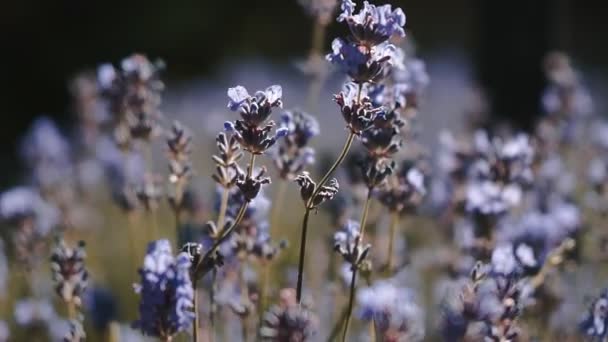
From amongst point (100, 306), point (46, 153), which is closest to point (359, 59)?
point (100, 306)

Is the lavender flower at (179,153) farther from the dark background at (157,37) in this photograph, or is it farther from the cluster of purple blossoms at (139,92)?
the dark background at (157,37)

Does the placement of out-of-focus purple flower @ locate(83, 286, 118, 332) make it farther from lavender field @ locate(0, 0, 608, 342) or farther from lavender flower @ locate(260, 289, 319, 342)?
lavender flower @ locate(260, 289, 319, 342)

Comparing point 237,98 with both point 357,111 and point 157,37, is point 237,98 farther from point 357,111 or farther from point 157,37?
point 157,37

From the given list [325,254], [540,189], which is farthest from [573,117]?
[325,254]

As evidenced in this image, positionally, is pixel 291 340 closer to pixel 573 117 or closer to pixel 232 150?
pixel 232 150

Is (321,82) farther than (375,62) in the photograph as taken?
Yes

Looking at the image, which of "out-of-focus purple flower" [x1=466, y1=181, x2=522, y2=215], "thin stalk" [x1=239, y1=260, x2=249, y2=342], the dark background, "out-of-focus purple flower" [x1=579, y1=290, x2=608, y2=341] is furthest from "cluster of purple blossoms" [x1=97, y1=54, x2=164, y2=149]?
the dark background

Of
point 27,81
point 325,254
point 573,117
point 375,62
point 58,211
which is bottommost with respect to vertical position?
point 375,62

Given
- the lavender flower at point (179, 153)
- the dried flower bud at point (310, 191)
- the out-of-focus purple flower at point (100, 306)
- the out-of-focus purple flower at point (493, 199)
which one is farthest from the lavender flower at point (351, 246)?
the out-of-focus purple flower at point (100, 306)
